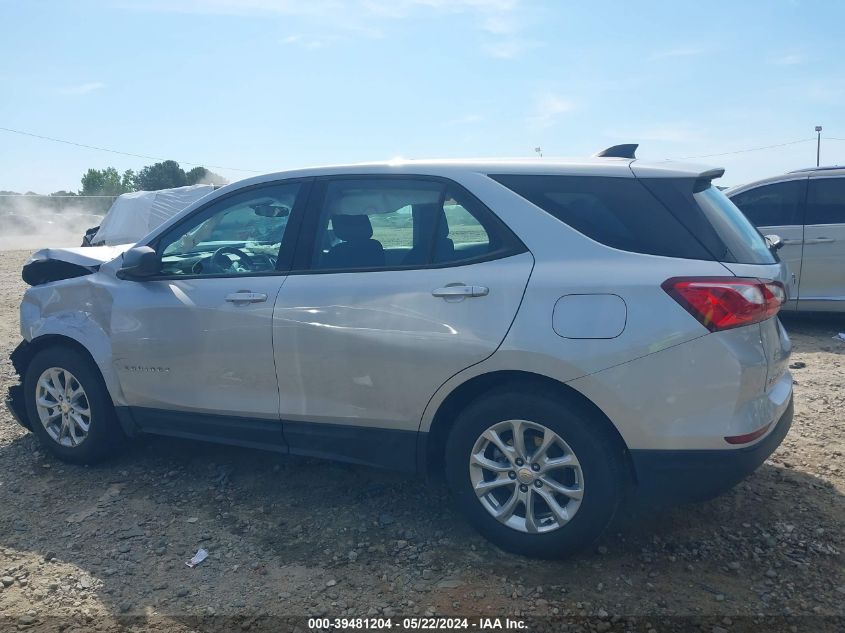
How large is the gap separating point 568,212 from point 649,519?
5.44 ft

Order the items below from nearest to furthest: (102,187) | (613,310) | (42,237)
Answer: (613,310) → (42,237) → (102,187)

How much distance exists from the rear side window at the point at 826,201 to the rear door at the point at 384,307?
613 cm

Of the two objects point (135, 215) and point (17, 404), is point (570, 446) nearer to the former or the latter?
point (17, 404)

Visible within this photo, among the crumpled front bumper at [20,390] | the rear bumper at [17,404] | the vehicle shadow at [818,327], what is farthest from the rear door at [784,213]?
the rear bumper at [17,404]

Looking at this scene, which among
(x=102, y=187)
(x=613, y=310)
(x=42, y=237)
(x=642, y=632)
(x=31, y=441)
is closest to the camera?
(x=642, y=632)

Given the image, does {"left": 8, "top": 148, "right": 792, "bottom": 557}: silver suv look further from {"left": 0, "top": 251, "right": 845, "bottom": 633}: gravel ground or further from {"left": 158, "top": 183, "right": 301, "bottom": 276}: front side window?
{"left": 0, "top": 251, "right": 845, "bottom": 633}: gravel ground

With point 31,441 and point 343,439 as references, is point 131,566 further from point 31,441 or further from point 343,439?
point 31,441

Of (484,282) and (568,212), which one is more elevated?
(568,212)

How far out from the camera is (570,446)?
3186mm

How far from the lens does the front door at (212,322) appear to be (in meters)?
3.96

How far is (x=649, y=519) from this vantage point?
3787 millimetres

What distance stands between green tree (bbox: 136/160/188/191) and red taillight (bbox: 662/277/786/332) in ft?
166

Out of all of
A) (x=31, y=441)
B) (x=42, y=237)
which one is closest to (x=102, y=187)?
(x=42, y=237)

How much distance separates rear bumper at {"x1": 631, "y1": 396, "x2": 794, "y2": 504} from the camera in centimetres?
305
